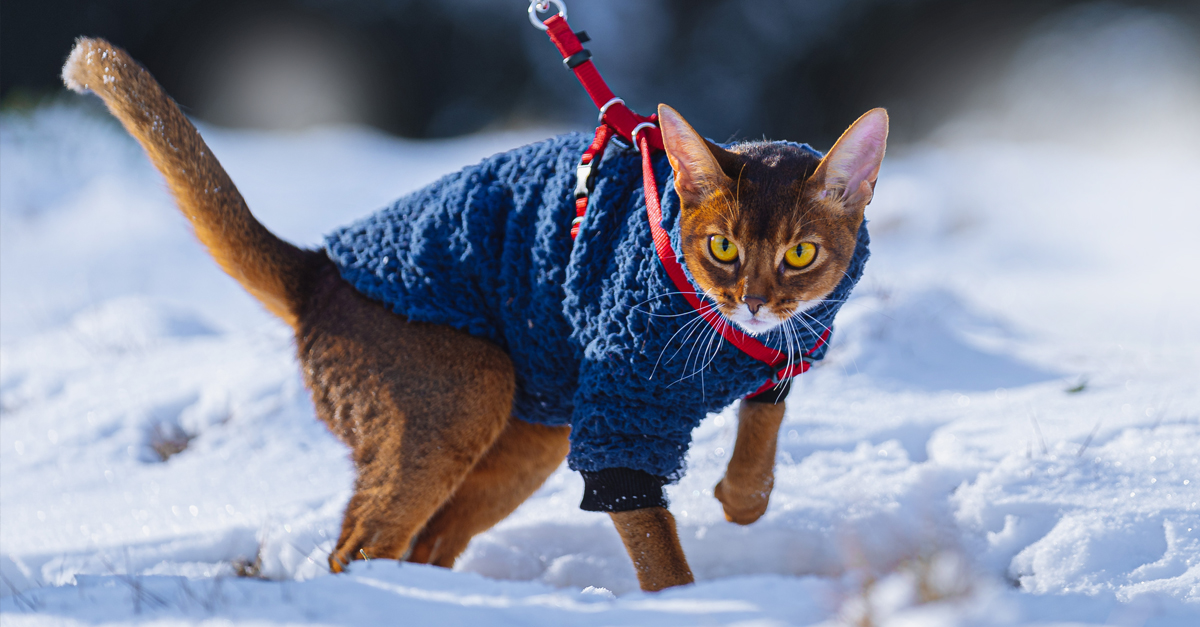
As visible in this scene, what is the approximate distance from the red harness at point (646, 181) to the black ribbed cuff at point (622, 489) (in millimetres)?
322

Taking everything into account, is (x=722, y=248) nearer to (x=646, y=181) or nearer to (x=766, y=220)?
(x=766, y=220)

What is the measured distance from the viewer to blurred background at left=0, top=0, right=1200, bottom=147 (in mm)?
7527

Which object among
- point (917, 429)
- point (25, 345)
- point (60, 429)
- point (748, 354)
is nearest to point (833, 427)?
point (917, 429)

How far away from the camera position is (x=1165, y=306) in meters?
4.41

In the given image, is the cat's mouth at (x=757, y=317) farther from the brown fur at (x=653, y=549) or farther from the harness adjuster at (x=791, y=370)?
the brown fur at (x=653, y=549)

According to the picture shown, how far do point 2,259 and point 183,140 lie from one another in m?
4.45

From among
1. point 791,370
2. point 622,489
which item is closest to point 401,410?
point 622,489

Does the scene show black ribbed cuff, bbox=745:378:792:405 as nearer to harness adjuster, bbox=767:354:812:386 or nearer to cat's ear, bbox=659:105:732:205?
harness adjuster, bbox=767:354:812:386

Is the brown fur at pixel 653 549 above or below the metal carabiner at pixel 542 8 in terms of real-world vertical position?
below

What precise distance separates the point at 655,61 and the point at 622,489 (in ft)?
23.6

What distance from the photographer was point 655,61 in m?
8.16

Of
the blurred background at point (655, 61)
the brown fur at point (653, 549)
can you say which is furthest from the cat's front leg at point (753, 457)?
the blurred background at point (655, 61)

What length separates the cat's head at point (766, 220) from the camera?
5.02 feet

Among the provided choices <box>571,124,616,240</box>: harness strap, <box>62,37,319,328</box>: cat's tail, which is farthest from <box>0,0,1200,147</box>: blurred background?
<box>571,124,616,240</box>: harness strap
